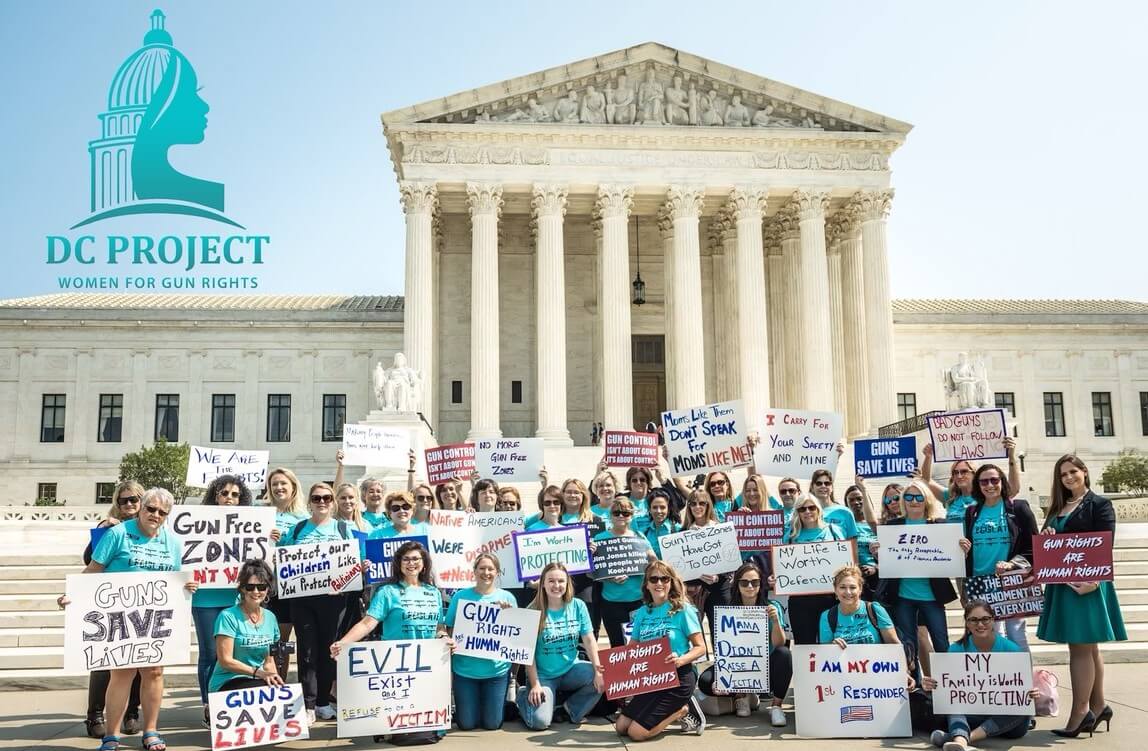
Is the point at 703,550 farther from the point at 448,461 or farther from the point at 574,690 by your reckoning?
the point at 448,461

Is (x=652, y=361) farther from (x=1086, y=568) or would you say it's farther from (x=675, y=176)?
(x=1086, y=568)

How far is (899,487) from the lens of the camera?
11781mm

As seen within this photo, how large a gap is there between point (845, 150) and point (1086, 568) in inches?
1246

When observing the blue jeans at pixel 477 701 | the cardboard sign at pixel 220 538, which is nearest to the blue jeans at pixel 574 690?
the blue jeans at pixel 477 701

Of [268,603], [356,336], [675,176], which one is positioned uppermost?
[675,176]

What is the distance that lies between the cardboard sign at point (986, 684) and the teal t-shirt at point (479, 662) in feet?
14.2

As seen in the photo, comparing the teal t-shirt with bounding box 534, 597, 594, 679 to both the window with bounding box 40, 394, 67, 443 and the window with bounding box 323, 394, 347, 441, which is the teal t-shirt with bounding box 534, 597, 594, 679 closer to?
the window with bounding box 323, 394, 347, 441

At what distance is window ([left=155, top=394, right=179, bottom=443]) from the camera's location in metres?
45.6

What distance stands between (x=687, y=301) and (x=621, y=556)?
2674cm

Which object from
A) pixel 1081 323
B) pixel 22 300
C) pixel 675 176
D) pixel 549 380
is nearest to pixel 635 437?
pixel 549 380

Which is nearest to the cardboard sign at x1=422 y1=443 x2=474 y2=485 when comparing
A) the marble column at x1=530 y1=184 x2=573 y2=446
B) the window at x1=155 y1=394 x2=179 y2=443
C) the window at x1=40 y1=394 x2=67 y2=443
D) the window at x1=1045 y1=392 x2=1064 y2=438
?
the marble column at x1=530 y1=184 x2=573 y2=446

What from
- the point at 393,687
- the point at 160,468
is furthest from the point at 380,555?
the point at 160,468

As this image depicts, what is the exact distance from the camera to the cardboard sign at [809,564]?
35.9 feet

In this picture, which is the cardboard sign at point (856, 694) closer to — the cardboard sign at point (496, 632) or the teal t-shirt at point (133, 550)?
the cardboard sign at point (496, 632)
